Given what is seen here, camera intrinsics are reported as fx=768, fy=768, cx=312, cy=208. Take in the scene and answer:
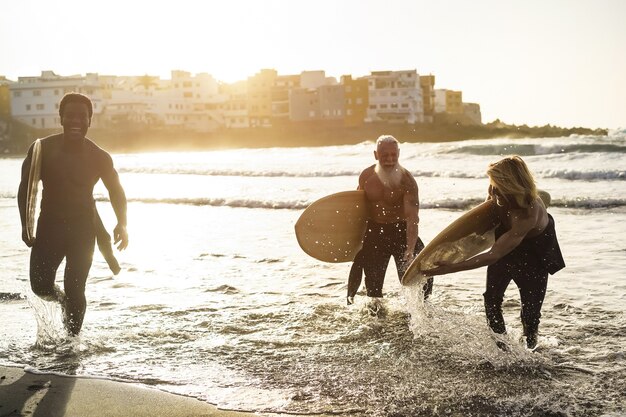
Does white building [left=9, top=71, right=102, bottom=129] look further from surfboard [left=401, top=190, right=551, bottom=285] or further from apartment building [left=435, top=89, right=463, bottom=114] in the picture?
surfboard [left=401, top=190, right=551, bottom=285]

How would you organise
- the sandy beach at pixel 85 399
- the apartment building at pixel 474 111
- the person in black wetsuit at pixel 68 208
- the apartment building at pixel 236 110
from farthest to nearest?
1. the apartment building at pixel 474 111
2. the apartment building at pixel 236 110
3. the person in black wetsuit at pixel 68 208
4. the sandy beach at pixel 85 399

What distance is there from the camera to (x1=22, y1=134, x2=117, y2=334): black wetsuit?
5.38m

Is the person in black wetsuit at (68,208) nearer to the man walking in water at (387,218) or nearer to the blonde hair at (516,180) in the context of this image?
the man walking in water at (387,218)

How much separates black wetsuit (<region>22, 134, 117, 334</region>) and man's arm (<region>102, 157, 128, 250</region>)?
3.0 inches

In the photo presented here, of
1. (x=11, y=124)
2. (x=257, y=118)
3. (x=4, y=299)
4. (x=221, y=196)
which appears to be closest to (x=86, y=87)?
(x=11, y=124)

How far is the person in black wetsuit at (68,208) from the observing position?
5383 millimetres

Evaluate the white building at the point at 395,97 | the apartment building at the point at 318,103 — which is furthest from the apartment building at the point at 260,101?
the white building at the point at 395,97

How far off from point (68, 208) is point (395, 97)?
91.8 meters

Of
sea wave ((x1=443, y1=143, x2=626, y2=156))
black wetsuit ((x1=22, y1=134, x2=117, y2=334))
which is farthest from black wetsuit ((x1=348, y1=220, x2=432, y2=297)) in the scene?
sea wave ((x1=443, y1=143, x2=626, y2=156))

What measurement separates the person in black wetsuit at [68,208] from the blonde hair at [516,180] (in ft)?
8.84

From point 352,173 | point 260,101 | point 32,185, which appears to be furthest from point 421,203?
point 260,101

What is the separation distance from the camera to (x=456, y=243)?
5598 mm

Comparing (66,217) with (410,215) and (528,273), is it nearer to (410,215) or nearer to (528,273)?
(410,215)

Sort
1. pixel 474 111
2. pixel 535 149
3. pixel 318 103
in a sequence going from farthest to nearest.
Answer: pixel 474 111
pixel 318 103
pixel 535 149
